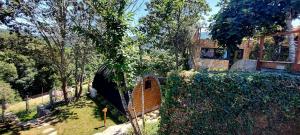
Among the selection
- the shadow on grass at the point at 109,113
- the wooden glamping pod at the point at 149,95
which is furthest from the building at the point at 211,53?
the shadow on grass at the point at 109,113

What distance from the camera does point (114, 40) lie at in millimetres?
7828

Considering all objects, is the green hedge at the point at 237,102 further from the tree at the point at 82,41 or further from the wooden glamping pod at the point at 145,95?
the wooden glamping pod at the point at 145,95

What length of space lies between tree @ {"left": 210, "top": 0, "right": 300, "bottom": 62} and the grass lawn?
7.59 meters

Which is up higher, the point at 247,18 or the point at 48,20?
the point at 48,20

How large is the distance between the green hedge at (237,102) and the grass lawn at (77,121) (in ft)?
21.7

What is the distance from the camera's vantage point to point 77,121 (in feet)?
46.3

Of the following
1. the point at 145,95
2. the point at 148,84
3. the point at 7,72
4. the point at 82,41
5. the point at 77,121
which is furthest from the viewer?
the point at 7,72

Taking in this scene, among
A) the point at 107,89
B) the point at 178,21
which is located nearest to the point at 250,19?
the point at 178,21

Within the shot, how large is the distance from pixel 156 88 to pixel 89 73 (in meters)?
10.9

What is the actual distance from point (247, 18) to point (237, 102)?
12.0 ft

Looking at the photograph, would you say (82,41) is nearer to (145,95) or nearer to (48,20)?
(48,20)

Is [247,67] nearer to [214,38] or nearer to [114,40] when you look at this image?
[214,38]

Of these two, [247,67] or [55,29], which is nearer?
[247,67]

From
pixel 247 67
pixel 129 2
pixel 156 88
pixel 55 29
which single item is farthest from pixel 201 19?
pixel 129 2
